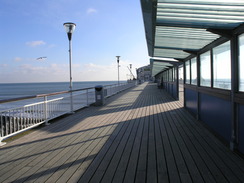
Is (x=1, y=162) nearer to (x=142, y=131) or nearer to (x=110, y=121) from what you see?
(x=142, y=131)

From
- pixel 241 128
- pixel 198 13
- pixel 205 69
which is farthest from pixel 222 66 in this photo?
pixel 198 13

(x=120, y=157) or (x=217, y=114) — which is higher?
(x=217, y=114)

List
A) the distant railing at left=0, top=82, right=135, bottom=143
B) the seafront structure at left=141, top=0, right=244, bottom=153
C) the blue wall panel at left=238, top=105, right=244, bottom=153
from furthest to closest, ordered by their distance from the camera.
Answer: the distant railing at left=0, top=82, right=135, bottom=143 → the blue wall panel at left=238, top=105, right=244, bottom=153 → the seafront structure at left=141, top=0, right=244, bottom=153

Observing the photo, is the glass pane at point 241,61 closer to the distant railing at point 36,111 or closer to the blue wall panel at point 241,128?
the blue wall panel at point 241,128

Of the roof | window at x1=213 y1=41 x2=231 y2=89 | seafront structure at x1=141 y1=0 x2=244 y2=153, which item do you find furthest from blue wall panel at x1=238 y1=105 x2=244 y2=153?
the roof

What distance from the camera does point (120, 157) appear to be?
298 cm

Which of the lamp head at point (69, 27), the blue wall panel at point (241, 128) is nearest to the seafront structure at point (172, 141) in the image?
the blue wall panel at point (241, 128)

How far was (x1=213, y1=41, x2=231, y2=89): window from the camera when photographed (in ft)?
11.5

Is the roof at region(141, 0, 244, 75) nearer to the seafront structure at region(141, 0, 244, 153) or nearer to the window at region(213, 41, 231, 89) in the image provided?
the seafront structure at region(141, 0, 244, 153)

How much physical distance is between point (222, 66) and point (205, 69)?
120 centimetres

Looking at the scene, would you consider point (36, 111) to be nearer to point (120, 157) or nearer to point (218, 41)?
point (120, 157)

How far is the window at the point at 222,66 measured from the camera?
3.51 meters

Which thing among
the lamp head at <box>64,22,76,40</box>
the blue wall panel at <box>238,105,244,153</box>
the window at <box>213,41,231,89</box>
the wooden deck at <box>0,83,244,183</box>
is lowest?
the wooden deck at <box>0,83,244,183</box>

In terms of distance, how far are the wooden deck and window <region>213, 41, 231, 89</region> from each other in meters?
1.10
